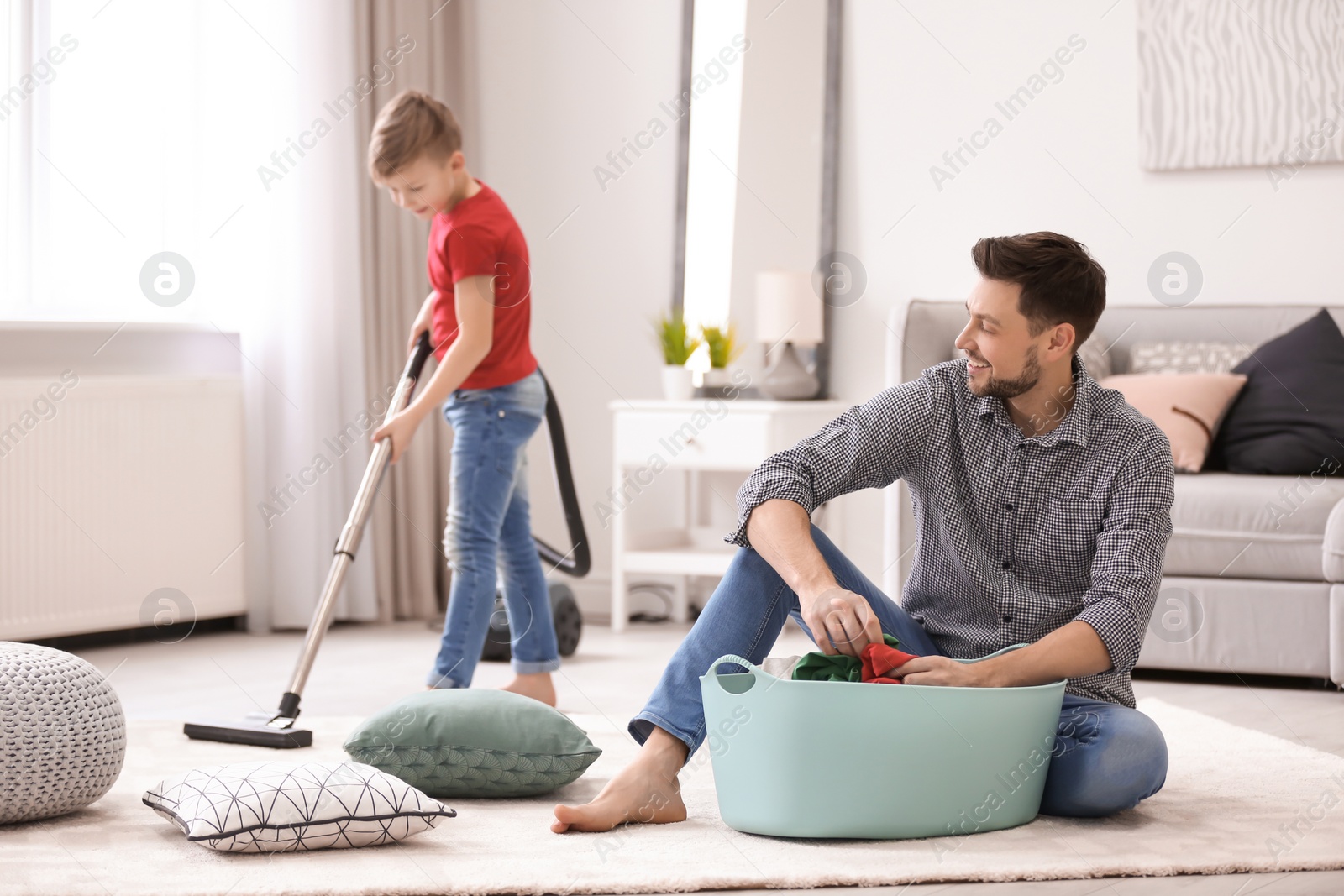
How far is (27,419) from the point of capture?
11.2ft

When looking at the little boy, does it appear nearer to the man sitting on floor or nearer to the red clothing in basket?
the man sitting on floor

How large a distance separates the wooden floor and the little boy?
24 cm

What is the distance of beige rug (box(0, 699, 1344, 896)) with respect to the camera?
1.62 m

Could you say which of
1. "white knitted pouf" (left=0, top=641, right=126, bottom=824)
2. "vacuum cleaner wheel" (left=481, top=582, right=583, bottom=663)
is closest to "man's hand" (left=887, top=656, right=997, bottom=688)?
"white knitted pouf" (left=0, top=641, right=126, bottom=824)

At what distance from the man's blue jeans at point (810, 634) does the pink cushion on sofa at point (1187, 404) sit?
5.52 ft

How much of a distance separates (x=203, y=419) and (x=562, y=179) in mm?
1389

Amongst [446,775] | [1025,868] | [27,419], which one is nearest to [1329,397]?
[1025,868]

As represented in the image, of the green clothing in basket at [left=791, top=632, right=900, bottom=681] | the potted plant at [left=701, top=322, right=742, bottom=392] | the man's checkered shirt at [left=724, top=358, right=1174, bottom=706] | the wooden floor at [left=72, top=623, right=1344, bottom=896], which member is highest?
the potted plant at [left=701, top=322, right=742, bottom=392]

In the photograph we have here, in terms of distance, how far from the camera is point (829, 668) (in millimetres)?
1737

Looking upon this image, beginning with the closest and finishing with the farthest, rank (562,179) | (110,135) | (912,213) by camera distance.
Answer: (110,135)
(912,213)
(562,179)

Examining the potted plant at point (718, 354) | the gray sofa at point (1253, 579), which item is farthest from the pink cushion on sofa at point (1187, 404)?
the potted plant at point (718, 354)

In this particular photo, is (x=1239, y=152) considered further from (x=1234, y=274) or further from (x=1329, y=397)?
(x=1329, y=397)

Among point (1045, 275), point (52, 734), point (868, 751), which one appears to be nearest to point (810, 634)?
point (868, 751)

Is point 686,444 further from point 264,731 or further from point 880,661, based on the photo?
point 880,661
